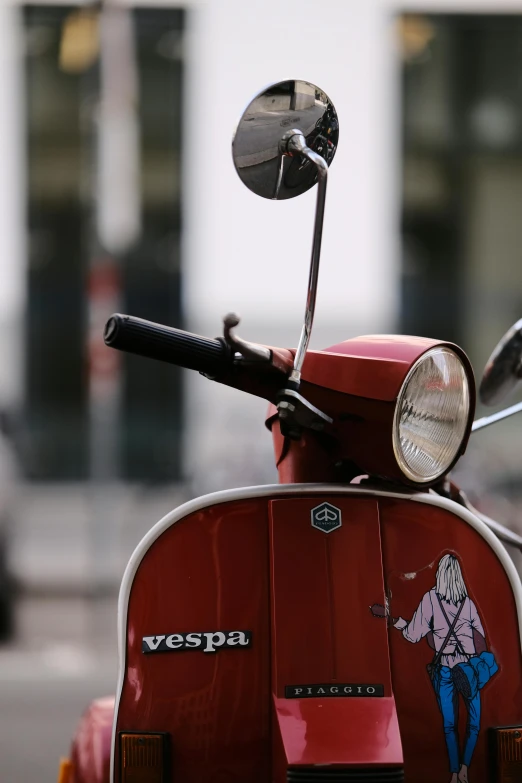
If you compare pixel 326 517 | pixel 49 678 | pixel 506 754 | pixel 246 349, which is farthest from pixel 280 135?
pixel 49 678

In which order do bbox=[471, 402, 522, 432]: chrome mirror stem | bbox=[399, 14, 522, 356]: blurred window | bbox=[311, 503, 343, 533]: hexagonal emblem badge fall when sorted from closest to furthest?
bbox=[311, 503, 343, 533]: hexagonal emblem badge, bbox=[471, 402, 522, 432]: chrome mirror stem, bbox=[399, 14, 522, 356]: blurred window

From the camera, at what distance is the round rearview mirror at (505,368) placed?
2.54 m

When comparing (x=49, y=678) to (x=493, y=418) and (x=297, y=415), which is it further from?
(x=297, y=415)

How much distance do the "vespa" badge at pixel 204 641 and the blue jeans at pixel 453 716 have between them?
14.2 inches

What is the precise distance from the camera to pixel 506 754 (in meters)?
2.03

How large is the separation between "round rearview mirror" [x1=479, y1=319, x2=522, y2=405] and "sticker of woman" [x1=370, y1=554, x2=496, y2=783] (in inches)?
23.2

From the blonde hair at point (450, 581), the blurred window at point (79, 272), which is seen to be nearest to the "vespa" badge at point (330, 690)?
the blonde hair at point (450, 581)

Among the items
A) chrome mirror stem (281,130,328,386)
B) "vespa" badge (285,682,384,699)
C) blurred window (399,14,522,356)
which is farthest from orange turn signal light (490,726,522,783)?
blurred window (399,14,522,356)

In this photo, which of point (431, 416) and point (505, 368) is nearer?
point (431, 416)

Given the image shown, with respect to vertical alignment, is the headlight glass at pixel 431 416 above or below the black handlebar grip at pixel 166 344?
below

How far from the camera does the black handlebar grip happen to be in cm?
193

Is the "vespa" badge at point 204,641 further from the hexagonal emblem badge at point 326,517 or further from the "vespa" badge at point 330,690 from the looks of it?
the hexagonal emblem badge at point 326,517

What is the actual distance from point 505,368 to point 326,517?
28.1 inches

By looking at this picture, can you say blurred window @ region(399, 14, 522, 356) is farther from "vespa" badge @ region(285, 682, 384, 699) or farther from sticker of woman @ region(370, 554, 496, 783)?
"vespa" badge @ region(285, 682, 384, 699)
